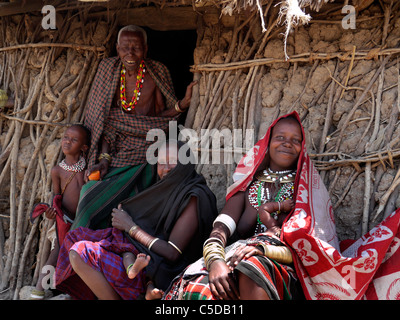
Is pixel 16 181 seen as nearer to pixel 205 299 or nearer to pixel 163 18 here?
pixel 163 18

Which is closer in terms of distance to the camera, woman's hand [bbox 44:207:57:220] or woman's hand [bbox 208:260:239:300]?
woman's hand [bbox 208:260:239:300]

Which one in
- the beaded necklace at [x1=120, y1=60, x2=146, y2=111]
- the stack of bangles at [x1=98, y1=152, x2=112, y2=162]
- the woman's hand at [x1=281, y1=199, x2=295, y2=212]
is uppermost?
the beaded necklace at [x1=120, y1=60, x2=146, y2=111]

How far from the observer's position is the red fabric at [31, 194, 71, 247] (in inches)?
173

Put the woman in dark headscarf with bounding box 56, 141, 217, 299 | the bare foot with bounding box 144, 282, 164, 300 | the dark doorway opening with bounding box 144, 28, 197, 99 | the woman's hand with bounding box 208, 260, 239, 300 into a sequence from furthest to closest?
the dark doorway opening with bounding box 144, 28, 197, 99, the woman in dark headscarf with bounding box 56, 141, 217, 299, the bare foot with bounding box 144, 282, 164, 300, the woman's hand with bounding box 208, 260, 239, 300

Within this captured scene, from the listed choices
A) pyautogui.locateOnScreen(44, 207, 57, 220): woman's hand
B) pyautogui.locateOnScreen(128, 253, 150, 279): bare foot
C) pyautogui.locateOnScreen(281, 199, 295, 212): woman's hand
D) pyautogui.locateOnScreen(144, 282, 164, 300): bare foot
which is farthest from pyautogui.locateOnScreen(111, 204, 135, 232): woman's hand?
pyautogui.locateOnScreen(281, 199, 295, 212): woman's hand

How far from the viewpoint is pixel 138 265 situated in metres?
3.47

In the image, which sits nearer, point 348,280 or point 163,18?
point 348,280

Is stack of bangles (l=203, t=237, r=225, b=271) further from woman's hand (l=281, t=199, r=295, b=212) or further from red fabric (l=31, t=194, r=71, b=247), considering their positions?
red fabric (l=31, t=194, r=71, b=247)

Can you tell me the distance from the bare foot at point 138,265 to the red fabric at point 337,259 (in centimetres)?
86

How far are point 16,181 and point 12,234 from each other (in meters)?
0.49

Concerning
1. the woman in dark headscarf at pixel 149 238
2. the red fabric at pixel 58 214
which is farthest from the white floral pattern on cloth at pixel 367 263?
the red fabric at pixel 58 214

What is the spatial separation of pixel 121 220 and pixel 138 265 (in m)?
0.49
